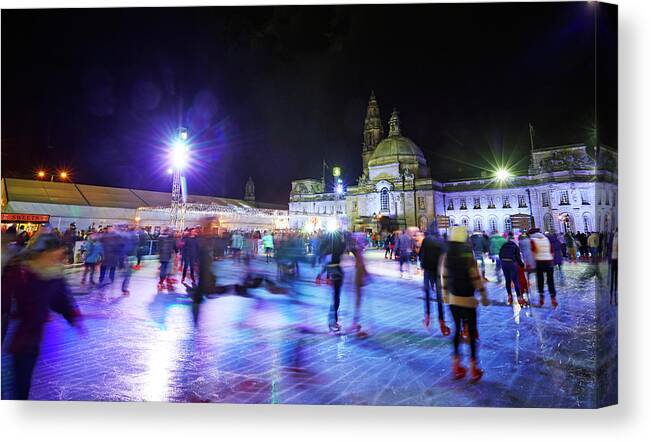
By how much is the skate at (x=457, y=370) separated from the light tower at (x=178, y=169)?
6.49m

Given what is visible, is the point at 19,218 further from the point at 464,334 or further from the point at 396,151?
the point at 396,151

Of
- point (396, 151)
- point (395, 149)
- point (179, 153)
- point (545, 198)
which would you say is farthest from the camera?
point (395, 149)

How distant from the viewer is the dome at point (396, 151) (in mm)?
40781

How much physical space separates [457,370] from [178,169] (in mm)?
7899

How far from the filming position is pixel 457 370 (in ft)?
12.9

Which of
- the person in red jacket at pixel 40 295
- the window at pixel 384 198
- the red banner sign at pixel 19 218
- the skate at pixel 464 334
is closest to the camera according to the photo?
the person in red jacket at pixel 40 295

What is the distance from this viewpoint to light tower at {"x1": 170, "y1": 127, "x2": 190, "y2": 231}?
7.67m

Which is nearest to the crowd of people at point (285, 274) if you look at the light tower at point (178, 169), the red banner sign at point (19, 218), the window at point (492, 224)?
the red banner sign at point (19, 218)

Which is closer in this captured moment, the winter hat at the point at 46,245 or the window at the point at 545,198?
the winter hat at the point at 46,245

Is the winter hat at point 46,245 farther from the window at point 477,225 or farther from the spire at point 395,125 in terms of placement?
the spire at point 395,125

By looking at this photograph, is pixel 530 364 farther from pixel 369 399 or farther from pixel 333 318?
pixel 333 318

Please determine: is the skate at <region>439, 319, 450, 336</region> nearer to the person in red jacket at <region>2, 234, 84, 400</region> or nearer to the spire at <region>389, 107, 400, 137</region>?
the person in red jacket at <region>2, 234, 84, 400</region>

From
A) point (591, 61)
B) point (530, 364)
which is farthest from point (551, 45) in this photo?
point (530, 364)

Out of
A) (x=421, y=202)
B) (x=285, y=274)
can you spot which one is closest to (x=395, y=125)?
(x=421, y=202)
